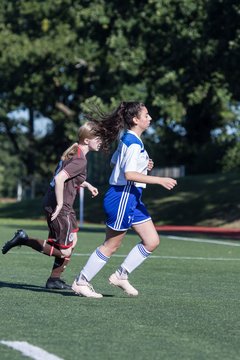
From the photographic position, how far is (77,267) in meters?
14.5

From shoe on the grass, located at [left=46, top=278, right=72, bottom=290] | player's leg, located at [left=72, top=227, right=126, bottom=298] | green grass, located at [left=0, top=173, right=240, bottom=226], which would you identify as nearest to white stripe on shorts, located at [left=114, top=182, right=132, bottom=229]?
player's leg, located at [left=72, top=227, right=126, bottom=298]

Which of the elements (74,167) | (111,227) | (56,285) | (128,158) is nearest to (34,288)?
(56,285)

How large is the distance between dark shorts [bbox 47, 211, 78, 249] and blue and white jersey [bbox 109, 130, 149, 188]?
898 mm

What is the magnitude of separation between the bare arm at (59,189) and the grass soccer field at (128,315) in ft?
2.60

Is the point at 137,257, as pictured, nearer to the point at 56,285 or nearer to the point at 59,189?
the point at 59,189

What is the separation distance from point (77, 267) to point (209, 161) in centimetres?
3900

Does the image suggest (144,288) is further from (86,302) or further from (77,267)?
(77,267)

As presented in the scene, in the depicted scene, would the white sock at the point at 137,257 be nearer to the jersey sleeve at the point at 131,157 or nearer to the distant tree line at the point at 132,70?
the jersey sleeve at the point at 131,157

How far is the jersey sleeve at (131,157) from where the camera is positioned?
9883mm

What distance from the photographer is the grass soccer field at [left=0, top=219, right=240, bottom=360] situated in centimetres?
697

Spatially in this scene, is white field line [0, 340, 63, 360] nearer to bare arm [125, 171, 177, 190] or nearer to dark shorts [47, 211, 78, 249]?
bare arm [125, 171, 177, 190]

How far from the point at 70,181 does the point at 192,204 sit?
2994 centimetres

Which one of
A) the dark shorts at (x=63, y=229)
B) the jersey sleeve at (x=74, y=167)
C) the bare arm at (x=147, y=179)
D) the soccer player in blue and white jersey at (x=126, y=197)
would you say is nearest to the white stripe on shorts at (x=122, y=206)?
the soccer player in blue and white jersey at (x=126, y=197)

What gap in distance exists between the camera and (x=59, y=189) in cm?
1052
